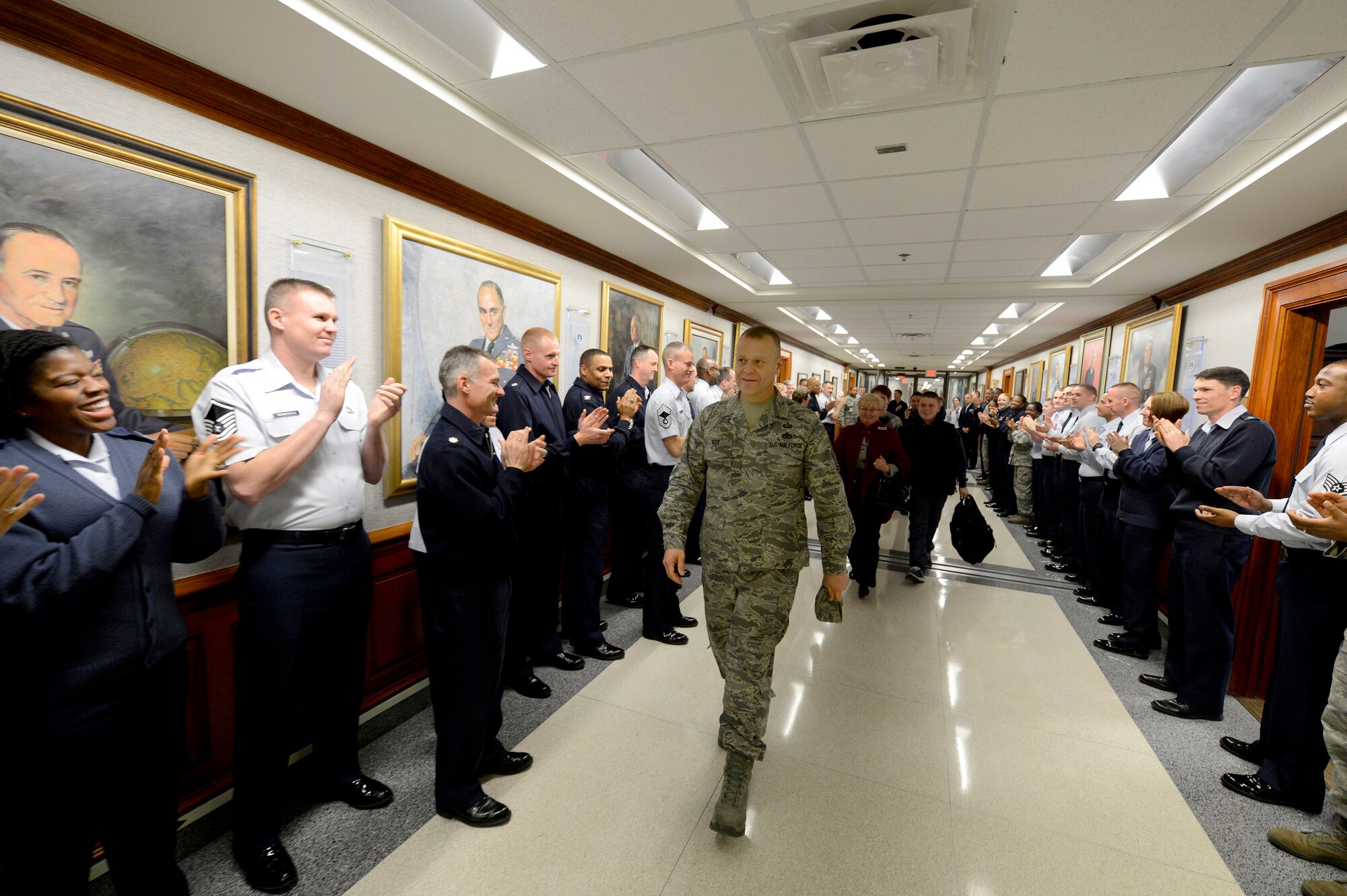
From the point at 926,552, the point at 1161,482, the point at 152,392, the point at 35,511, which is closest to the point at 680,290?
the point at 926,552

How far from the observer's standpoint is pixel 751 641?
2.23 m

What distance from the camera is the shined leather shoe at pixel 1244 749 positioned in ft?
8.50

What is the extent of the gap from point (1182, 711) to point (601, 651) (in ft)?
10.9

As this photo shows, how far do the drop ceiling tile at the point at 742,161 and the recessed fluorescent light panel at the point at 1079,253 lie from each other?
256cm

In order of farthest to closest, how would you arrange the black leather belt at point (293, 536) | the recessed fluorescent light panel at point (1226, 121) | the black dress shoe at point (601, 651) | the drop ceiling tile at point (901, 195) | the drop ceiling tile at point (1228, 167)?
1. the black dress shoe at point (601, 651)
2. the drop ceiling tile at point (901, 195)
3. the drop ceiling tile at point (1228, 167)
4. the recessed fluorescent light panel at point (1226, 121)
5. the black leather belt at point (293, 536)

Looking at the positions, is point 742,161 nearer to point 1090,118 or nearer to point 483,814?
point 1090,118

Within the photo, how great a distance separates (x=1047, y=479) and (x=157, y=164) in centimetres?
798

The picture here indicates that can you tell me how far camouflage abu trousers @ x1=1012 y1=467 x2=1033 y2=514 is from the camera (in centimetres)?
766

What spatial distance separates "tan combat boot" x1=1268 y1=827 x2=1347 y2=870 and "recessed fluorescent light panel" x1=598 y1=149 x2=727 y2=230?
4.14 meters

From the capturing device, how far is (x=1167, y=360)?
205 inches

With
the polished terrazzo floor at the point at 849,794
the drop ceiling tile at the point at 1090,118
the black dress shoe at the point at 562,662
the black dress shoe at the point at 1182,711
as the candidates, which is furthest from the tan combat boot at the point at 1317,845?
the black dress shoe at the point at 562,662

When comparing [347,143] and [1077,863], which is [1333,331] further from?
[347,143]

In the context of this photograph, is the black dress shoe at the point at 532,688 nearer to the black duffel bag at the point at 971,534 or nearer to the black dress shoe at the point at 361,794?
the black dress shoe at the point at 361,794

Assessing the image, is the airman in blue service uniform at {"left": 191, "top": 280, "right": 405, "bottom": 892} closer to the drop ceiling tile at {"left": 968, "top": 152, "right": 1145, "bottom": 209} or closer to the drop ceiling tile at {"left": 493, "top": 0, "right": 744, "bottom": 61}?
the drop ceiling tile at {"left": 493, "top": 0, "right": 744, "bottom": 61}
